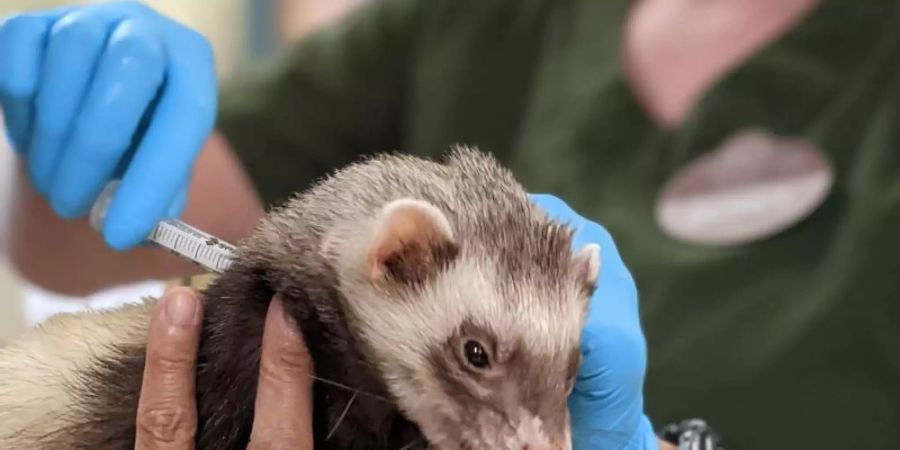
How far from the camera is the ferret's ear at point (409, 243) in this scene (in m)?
0.68

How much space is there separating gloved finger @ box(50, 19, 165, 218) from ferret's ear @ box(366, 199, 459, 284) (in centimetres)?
34

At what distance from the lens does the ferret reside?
679 millimetres

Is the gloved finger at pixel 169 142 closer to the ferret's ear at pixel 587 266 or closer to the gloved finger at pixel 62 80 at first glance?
the gloved finger at pixel 62 80

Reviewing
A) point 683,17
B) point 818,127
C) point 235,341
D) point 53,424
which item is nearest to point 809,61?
point 818,127

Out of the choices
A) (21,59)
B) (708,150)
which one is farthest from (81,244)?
(708,150)

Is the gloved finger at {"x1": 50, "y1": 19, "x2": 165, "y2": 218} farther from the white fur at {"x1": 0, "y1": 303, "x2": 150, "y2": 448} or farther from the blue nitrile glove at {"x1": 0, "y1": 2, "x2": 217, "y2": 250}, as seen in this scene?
the white fur at {"x1": 0, "y1": 303, "x2": 150, "y2": 448}

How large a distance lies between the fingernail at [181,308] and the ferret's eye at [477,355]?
22 cm

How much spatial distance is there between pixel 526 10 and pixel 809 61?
438mm

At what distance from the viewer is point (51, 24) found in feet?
3.24

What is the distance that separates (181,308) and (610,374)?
33 cm

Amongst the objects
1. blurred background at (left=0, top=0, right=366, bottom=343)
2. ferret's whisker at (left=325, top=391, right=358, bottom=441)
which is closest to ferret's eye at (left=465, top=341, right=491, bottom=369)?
ferret's whisker at (left=325, top=391, right=358, bottom=441)

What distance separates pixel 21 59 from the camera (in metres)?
0.95

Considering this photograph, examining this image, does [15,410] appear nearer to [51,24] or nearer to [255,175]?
[51,24]

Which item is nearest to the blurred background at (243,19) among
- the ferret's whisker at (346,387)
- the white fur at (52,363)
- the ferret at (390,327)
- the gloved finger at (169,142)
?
the gloved finger at (169,142)
